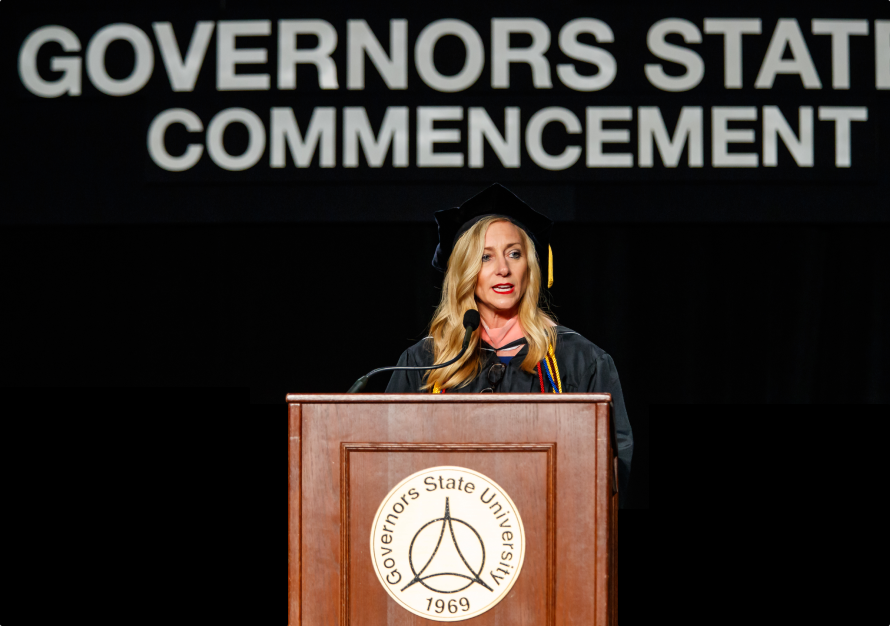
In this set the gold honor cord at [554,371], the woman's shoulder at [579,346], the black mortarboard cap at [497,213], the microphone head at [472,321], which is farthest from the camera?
the black mortarboard cap at [497,213]

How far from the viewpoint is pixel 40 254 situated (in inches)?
170

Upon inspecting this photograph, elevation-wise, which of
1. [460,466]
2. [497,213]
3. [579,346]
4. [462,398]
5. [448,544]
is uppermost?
[497,213]

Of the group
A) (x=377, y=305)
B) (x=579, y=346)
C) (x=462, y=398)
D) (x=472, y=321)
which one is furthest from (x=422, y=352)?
(x=377, y=305)

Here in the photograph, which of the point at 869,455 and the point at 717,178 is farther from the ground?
the point at 717,178

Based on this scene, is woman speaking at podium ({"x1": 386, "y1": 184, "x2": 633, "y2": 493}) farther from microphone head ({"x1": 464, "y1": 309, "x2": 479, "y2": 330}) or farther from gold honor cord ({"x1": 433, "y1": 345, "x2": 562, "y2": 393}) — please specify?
microphone head ({"x1": 464, "y1": 309, "x2": 479, "y2": 330})

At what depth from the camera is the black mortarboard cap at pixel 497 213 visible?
2.43 m

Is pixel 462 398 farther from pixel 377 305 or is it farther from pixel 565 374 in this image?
pixel 377 305

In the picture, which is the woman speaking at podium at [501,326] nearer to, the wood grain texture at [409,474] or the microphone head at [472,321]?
the microphone head at [472,321]

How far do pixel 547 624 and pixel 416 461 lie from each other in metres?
0.30

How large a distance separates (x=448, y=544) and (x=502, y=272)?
102 cm

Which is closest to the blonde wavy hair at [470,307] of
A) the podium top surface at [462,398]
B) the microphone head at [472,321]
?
the microphone head at [472,321]

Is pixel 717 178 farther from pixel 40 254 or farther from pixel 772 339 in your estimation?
pixel 40 254

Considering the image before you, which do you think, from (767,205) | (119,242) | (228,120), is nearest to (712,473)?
(767,205)

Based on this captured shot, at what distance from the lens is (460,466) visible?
1.45 m
